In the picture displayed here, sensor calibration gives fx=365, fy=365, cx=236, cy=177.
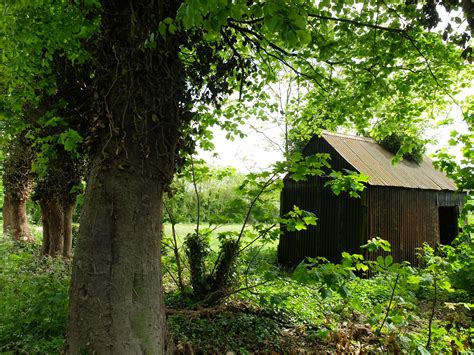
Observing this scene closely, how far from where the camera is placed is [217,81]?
4758 mm

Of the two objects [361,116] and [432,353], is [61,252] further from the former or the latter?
[432,353]

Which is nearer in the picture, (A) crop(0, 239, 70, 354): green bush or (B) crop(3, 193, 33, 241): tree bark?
(A) crop(0, 239, 70, 354): green bush

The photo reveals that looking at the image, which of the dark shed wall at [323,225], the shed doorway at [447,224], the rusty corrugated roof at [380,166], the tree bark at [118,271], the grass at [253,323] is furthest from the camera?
the shed doorway at [447,224]

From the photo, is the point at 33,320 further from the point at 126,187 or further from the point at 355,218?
the point at 355,218

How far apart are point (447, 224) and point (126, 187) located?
18.5m

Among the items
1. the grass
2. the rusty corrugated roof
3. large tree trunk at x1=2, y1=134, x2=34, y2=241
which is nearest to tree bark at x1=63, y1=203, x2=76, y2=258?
large tree trunk at x1=2, y1=134, x2=34, y2=241

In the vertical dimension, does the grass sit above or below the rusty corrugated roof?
below

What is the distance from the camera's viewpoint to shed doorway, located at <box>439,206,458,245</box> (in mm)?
17578

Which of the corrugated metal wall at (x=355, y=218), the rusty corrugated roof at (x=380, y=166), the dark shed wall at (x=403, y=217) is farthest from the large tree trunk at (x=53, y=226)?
the dark shed wall at (x=403, y=217)

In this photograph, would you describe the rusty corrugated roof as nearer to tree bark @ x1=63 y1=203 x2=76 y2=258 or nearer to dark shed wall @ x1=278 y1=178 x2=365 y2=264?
dark shed wall @ x1=278 y1=178 x2=365 y2=264

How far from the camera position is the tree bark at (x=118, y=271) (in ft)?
9.79

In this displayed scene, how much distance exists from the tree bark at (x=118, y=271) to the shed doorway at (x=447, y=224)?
17951 millimetres

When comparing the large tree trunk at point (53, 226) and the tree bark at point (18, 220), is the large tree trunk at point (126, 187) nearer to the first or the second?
the large tree trunk at point (53, 226)

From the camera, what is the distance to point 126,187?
10.6ft
